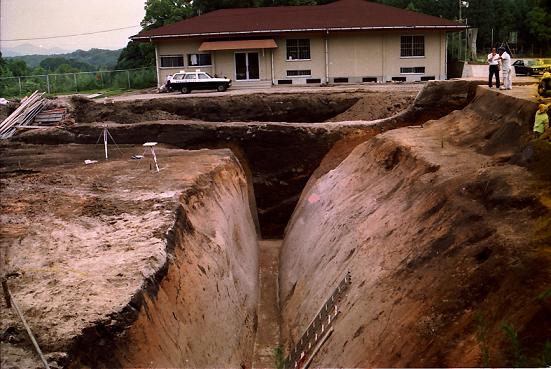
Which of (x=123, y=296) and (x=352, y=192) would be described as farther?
(x=352, y=192)

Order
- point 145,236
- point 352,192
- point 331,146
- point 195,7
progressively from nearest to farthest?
point 145,236
point 352,192
point 331,146
point 195,7

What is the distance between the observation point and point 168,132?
22.2 m

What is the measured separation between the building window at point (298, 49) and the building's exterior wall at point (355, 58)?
0.75 feet

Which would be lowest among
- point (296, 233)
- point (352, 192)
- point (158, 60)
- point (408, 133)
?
point (296, 233)

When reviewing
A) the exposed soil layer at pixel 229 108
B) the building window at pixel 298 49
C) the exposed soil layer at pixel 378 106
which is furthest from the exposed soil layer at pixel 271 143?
the building window at pixel 298 49

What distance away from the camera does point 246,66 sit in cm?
3644

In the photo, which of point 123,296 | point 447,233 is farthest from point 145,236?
point 447,233

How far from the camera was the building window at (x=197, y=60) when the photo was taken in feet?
120

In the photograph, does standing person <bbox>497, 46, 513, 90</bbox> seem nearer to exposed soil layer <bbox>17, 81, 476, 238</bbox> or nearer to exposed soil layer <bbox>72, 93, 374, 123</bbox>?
exposed soil layer <bbox>17, 81, 476, 238</bbox>

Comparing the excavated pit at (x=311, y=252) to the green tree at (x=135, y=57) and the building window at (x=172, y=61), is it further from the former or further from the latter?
the green tree at (x=135, y=57)

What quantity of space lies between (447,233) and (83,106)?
22925 millimetres

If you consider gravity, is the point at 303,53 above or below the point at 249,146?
above

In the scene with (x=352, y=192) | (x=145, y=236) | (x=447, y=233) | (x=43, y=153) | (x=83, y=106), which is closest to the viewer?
(x=447, y=233)

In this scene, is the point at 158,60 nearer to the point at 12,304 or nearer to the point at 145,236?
the point at 145,236
